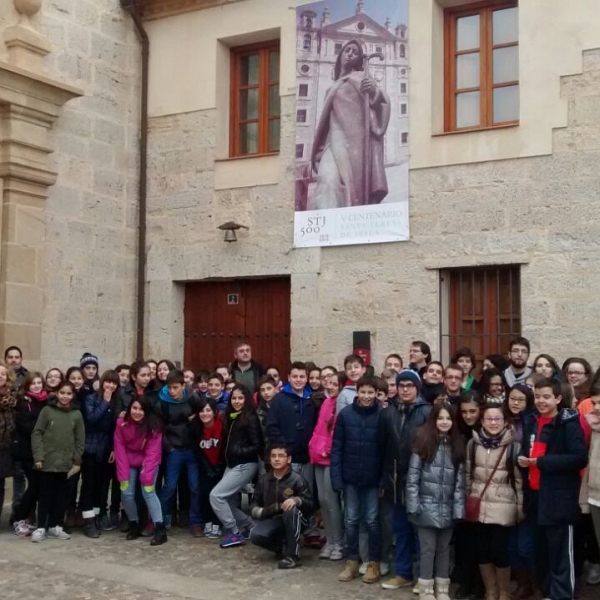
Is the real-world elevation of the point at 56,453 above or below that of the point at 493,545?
above

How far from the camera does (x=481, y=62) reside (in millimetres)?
9938

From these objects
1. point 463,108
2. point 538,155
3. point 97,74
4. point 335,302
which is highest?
point 97,74

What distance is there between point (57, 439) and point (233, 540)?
1.75 metres

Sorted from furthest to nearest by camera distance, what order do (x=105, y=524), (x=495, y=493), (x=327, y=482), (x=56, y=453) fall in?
(x=105, y=524)
(x=56, y=453)
(x=327, y=482)
(x=495, y=493)

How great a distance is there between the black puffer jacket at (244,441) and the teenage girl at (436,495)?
188 centimetres

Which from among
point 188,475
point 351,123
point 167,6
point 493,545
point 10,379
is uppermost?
point 167,6

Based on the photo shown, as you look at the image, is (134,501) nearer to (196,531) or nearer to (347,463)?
(196,531)

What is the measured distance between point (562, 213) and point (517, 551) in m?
4.36

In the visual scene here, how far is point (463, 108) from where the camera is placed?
10.1 meters

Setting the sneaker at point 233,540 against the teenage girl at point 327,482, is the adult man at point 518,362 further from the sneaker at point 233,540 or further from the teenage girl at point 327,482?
the sneaker at point 233,540

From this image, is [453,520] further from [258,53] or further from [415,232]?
[258,53]

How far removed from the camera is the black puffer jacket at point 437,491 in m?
5.88

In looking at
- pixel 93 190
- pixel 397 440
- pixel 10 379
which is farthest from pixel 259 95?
pixel 397 440

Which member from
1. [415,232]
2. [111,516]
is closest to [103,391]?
[111,516]
